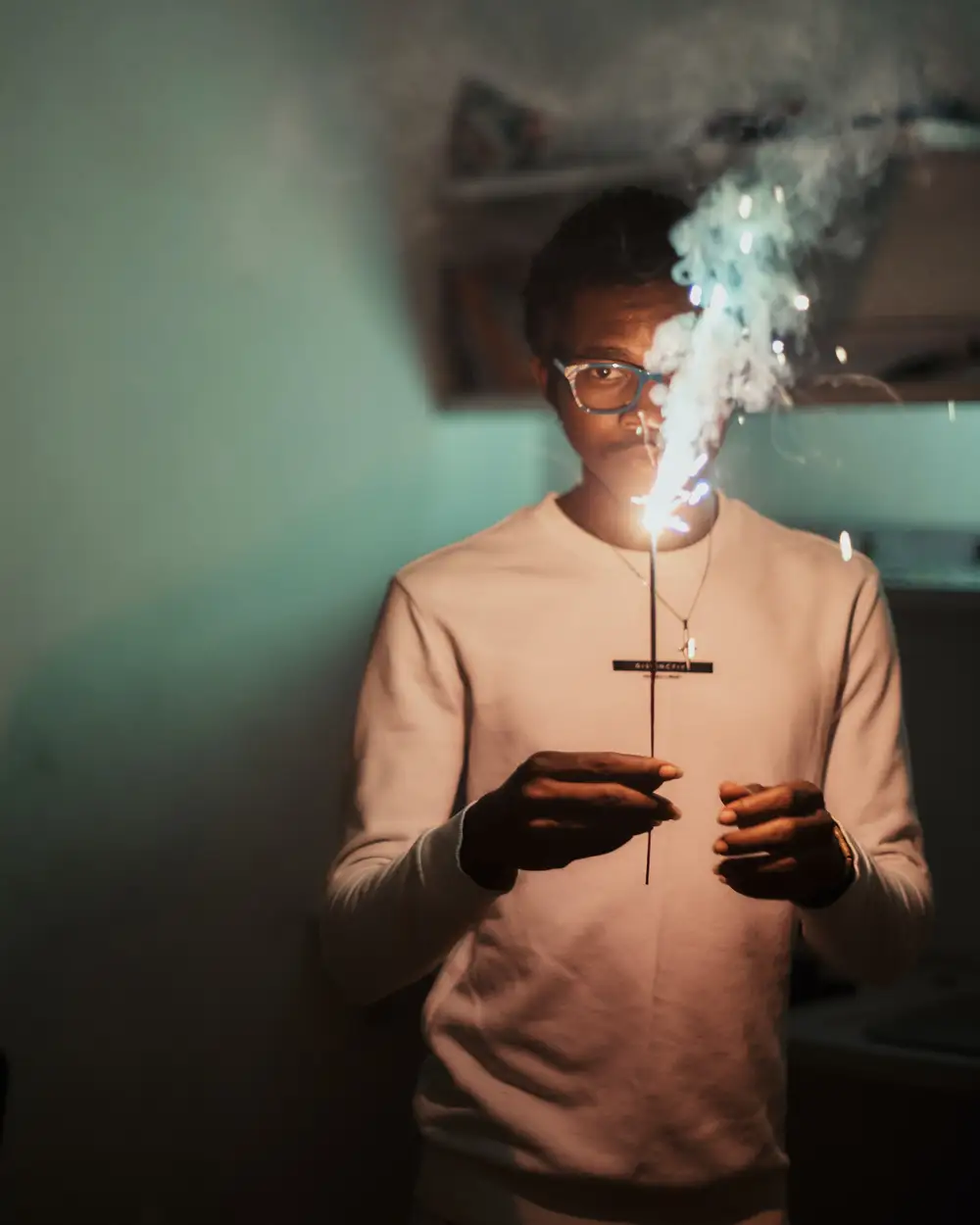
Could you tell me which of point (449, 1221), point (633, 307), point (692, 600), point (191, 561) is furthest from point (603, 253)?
point (449, 1221)

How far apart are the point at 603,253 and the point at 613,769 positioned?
544mm

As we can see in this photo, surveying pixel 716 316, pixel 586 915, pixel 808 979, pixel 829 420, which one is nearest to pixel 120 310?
pixel 716 316

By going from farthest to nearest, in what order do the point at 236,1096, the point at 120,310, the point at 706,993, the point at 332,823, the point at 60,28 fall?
the point at 332,823 < the point at 236,1096 < the point at 120,310 < the point at 60,28 < the point at 706,993

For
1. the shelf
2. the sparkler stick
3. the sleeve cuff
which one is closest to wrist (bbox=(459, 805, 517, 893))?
the sleeve cuff

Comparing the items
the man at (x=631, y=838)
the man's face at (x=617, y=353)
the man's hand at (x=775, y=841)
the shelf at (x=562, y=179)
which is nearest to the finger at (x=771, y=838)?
the man's hand at (x=775, y=841)

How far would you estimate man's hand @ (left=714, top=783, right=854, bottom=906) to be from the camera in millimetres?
931

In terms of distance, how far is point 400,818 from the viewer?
43.8 inches

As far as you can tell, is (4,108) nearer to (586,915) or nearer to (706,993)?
(586,915)

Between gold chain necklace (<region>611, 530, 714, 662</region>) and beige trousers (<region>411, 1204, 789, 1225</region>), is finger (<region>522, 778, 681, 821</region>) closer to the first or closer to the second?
gold chain necklace (<region>611, 530, 714, 662</region>)

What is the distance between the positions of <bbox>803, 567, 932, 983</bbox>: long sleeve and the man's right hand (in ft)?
0.83

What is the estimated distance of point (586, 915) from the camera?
44.7 inches

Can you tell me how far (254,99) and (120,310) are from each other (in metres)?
0.39

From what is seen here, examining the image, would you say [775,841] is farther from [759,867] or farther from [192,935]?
[192,935]

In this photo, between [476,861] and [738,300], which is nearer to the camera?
[476,861]
